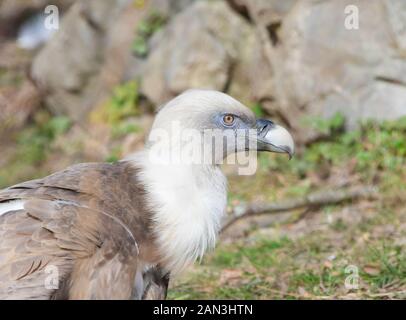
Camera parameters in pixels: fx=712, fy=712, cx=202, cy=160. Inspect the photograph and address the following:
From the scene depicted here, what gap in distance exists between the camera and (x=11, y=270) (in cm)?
344

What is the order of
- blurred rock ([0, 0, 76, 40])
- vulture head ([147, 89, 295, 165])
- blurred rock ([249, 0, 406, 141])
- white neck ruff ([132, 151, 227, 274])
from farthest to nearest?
1. blurred rock ([0, 0, 76, 40])
2. blurred rock ([249, 0, 406, 141])
3. vulture head ([147, 89, 295, 165])
4. white neck ruff ([132, 151, 227, 274])

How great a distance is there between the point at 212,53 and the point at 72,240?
18.3ft

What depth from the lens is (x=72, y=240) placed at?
3.53 metres

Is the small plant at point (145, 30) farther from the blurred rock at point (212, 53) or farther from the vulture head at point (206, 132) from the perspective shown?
the vulture head at point (206, 132)

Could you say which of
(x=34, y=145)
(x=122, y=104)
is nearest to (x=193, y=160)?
(x=122, y=104)

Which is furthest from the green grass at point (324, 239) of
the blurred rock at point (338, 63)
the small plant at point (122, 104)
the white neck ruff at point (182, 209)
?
the small plant at point (122, 104)

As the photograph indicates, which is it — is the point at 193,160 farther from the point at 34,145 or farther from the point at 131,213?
the point at 34,145

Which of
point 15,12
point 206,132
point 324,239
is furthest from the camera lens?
point 15,12

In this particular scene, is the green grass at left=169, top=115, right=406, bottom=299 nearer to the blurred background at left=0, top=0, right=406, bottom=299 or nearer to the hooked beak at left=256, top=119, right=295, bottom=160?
the blurred background at left=0, top=0, right=406, bottom=299

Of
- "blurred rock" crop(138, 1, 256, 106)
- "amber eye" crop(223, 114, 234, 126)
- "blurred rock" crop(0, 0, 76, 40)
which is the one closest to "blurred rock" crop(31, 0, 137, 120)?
"blurred rock" crop(138, 1, 256, 106)

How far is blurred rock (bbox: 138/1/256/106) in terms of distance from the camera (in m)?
8.78

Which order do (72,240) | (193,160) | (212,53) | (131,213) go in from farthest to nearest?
(212,53)
(193,160)
(131,213)
(72,240)

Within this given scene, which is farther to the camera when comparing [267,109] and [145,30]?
[145,30]
